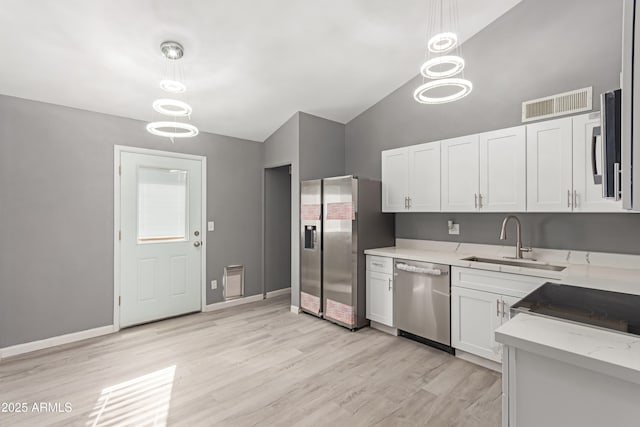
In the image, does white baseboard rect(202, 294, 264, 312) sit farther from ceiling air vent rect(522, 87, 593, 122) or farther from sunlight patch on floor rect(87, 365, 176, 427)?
ceiling air vent rect(522, 87, 593, 122)

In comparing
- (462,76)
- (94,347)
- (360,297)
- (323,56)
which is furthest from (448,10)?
(94,347)

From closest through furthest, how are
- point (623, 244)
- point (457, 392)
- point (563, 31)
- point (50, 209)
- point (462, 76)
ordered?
point (457, 392), point (623, 244), point (563, 31), point (50, 209), point (462, 76)

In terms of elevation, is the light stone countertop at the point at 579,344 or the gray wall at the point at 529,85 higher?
the gray wall at the point at 529,85

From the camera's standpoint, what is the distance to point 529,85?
119 inches

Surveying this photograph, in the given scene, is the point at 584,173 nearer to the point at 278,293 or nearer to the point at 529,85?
the point at 529,85

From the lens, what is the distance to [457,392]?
7.77 ft

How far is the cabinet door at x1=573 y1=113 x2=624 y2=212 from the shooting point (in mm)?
2379

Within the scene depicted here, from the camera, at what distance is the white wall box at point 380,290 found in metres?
3.45

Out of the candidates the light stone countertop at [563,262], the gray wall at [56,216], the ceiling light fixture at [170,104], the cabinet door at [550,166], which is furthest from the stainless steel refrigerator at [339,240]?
the gray wall at [56,216]

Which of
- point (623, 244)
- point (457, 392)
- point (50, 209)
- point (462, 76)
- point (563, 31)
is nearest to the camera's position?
point (457, 392)

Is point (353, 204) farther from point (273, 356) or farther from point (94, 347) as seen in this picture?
point (94, 347)

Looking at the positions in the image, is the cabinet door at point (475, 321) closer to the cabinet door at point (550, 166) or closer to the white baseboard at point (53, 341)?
the cabinet door at point (550, 166)

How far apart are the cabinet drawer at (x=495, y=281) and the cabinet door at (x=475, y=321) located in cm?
6

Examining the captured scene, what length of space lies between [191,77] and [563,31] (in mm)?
3666
